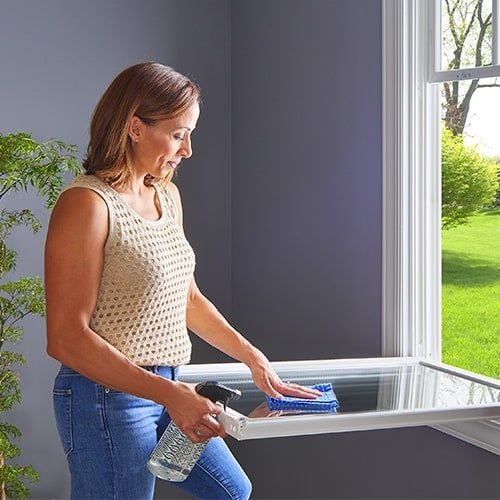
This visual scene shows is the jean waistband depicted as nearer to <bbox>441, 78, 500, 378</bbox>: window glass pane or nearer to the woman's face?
the woman's face

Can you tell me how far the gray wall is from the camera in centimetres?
315

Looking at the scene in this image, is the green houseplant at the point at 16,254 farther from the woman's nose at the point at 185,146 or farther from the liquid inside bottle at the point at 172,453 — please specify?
the liquid inside bottle at the point at 172,453

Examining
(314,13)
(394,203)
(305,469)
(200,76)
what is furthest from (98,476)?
(200,76)

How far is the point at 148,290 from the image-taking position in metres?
2.00

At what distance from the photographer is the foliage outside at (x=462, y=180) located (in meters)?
2.84

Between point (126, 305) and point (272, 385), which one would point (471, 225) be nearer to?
point (272, 385)

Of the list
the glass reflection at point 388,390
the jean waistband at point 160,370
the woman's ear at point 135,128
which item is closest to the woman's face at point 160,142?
the woman's ear at point 135,128

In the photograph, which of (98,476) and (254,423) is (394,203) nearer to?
(254,423)

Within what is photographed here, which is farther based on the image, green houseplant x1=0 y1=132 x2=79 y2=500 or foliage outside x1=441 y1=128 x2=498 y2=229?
green houseplant x1=0 y1=132 x2=79 y2=500

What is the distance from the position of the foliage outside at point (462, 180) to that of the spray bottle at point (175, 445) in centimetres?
124

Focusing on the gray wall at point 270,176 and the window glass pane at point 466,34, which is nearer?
the window glass pane at point 466,34

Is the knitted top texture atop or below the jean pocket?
atop

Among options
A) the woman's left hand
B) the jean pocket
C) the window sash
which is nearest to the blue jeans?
the jean pocket

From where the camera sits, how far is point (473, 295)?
288 centimetres
